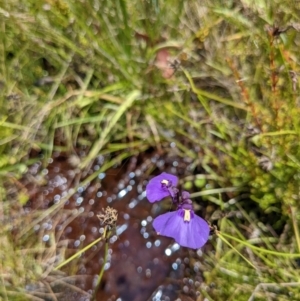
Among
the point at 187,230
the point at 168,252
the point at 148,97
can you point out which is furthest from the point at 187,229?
the point at 148,97

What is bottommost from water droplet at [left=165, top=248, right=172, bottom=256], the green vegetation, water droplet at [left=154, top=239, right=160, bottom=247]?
water droplet at [left=165, top=248, right=172, bottom=256]

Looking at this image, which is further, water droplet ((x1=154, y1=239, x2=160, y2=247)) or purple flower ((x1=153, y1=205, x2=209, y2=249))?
water droplet ((x1=154, y1=239, x2=160, y2=247))

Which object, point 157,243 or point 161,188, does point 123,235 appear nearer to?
point 157,243

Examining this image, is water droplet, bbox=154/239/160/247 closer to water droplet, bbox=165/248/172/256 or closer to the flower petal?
water droplet, bbox=165/248/172/256

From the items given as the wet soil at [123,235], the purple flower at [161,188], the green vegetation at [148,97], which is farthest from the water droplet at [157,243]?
the purple flower at [161,188]

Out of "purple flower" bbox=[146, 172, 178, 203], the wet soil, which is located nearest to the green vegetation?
the wet soil

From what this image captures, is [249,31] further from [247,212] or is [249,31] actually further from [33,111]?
[33,111]

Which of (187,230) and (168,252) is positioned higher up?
(187,230)
